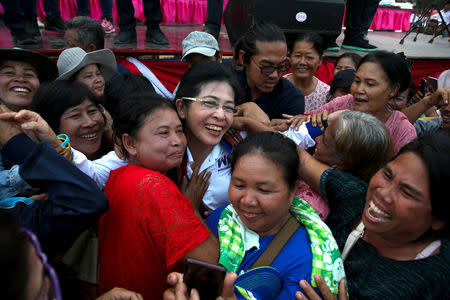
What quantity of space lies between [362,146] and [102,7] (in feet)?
20.7

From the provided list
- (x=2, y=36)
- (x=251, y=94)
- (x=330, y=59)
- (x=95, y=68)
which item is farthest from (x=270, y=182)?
(x=2, y=36)

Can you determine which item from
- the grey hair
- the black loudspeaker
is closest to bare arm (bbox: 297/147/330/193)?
the grey hair

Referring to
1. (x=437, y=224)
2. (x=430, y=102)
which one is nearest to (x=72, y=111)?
(x=437, y=224)

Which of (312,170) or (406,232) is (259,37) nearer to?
(312,170)

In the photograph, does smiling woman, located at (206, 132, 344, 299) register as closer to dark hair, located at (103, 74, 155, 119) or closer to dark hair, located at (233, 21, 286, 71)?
dark hair, located at (103, 74, 155, 119)

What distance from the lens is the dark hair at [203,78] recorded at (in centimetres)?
166

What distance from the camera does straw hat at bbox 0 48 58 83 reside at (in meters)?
1.86

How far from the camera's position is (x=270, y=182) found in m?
1.23

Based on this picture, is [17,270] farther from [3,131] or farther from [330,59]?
[330,59]

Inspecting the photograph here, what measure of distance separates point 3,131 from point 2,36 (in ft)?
14.8

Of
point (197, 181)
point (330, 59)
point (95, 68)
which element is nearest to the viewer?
point (197, 181)

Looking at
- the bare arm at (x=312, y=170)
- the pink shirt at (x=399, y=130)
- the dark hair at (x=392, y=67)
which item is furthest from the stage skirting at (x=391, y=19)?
the bare arm at (x=312, y=170)

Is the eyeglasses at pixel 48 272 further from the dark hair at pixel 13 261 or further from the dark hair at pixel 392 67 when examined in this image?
the dark hair at pixel 392 67

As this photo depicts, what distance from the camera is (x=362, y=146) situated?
1449 millimetres
